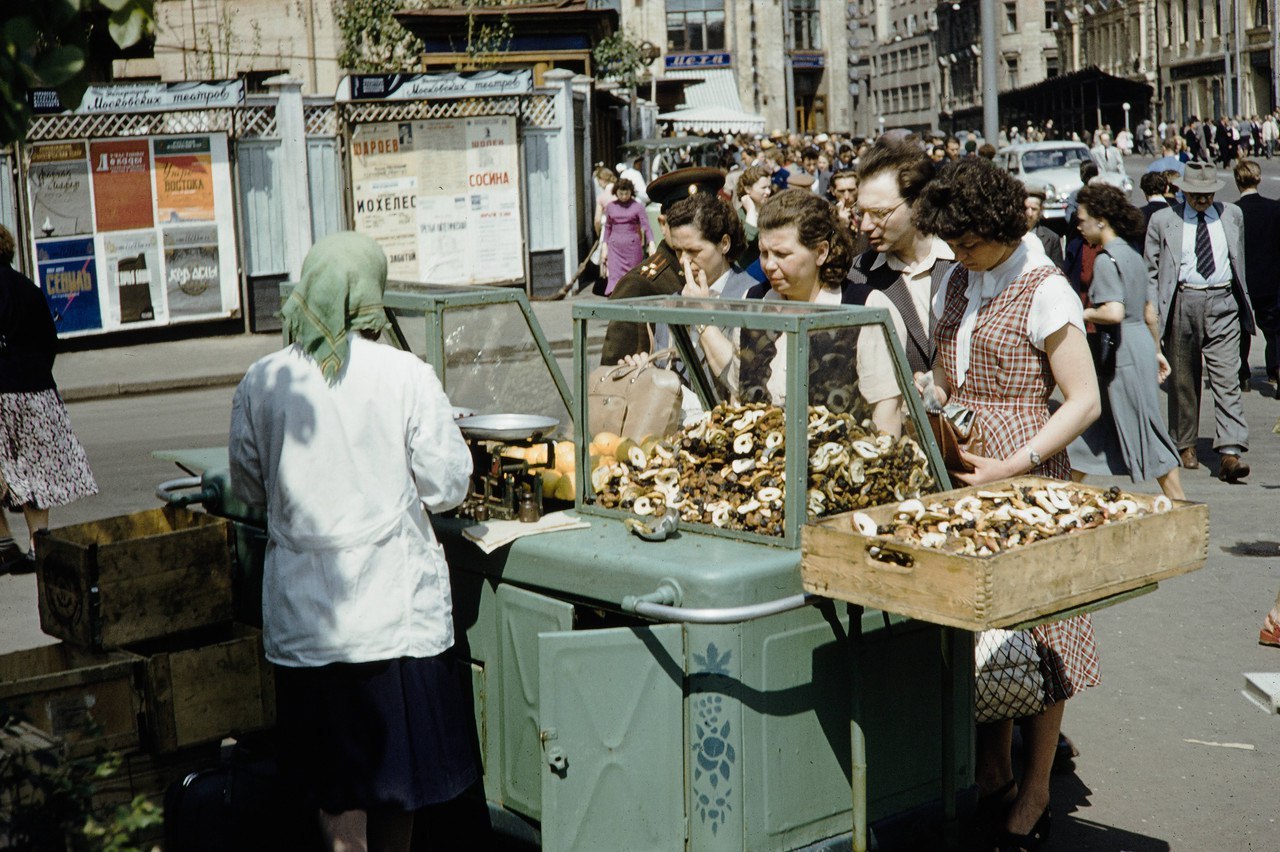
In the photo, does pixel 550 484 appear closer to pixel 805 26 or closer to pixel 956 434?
pixel 956 434

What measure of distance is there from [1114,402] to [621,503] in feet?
13.5

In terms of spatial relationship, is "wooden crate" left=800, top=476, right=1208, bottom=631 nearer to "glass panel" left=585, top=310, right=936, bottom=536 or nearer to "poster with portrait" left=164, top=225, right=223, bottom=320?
"glass panel" left=585, top=310, right=936, bottom=536

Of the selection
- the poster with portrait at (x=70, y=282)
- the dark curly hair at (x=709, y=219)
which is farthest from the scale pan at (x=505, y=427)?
the poster with portrait at (x=70, y=282)

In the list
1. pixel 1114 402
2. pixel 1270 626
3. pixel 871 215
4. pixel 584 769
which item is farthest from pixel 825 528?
pixel 1114 402

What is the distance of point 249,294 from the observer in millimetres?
16578

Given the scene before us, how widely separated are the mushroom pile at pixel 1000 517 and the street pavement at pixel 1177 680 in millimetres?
1331

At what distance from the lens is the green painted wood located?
11.8 ft

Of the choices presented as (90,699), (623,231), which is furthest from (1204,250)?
(623,231)

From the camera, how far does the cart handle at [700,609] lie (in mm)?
3414

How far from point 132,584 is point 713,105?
2625 inches

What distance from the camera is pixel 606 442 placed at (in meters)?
4.48

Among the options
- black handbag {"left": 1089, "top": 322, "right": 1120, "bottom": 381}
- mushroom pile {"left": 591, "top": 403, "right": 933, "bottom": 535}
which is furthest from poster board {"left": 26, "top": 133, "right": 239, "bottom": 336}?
mushroom pile {"left": 591, "top": 403, "right": 933, "bottom": 535}

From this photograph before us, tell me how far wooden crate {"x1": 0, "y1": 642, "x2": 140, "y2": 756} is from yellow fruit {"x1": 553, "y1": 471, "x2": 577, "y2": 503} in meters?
1.39

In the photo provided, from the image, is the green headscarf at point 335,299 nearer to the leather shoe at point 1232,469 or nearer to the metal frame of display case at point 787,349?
the metal frame of display case at point 787,349
